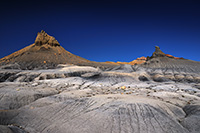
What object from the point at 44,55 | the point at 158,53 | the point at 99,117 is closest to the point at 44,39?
the point at 44,55

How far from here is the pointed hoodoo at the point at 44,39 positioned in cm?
3185

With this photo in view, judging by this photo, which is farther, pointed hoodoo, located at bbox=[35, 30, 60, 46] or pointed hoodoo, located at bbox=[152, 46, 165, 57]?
pointed hoodoo, located at bbox=[35, 30, 60, 46]

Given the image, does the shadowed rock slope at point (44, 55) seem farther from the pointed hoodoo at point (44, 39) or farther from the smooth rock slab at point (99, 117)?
the smooth rock slab at point (99, 117)

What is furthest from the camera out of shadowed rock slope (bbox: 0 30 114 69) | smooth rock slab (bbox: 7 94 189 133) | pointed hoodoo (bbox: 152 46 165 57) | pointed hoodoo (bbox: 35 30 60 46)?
pointed hoodoo (bbox: 35 30 60 46)

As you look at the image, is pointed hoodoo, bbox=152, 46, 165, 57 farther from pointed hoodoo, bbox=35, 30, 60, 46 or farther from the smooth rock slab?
pointed hoodoo, bbox=35, 30, 60, 46

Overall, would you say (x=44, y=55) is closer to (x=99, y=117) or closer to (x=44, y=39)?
(x=44, y=39)

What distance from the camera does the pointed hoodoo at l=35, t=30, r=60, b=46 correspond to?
31845 millimetres

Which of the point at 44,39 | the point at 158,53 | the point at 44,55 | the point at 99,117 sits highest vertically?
the point at 44,39

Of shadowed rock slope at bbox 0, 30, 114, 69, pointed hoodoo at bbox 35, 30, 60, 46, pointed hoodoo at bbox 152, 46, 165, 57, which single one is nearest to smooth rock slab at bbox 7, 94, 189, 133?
pointed hoodoo at bbox 152, 46, 165, 57

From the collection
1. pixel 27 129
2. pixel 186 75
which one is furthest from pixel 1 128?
pixel 186 75

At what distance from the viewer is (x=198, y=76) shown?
1106cm

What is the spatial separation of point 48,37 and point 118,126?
3533cm

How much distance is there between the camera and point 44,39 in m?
32.4

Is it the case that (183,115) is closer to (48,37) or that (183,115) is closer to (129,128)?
(129,128)
